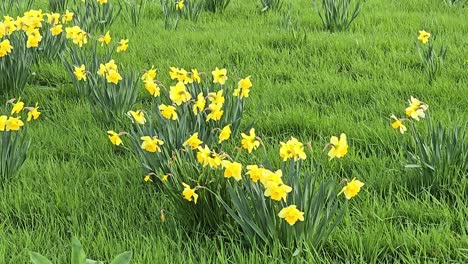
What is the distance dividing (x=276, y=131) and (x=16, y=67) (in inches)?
66.1

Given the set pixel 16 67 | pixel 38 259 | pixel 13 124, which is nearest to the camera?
pixel 38 259

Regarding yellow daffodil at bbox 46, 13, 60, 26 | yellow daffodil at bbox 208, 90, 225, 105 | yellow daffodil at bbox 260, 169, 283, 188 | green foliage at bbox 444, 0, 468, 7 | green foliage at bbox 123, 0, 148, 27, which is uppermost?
yellow daffodil at bbox 46, 13, 60, 26

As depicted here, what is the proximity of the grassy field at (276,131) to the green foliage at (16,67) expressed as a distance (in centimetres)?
13

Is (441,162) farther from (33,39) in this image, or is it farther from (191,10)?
(191,10)

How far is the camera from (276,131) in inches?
137

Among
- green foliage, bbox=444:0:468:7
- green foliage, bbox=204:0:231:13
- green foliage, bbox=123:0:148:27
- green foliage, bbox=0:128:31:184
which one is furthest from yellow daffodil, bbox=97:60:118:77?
green foliage, bbox=444:0:468:7

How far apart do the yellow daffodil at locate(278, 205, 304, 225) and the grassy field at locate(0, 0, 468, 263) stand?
0.60 feet

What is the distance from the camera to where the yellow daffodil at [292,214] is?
2021 millimetres

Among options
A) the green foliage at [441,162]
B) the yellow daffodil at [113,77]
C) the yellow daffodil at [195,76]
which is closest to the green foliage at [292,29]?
the yellow daffodil at [195,76]

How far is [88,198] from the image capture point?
107 inches

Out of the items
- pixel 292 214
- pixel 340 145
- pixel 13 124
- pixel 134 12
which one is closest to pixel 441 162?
pixel 340 145

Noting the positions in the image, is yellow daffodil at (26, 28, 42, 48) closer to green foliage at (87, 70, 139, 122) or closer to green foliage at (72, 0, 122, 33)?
green foliage at (87, 70, 139, 122)

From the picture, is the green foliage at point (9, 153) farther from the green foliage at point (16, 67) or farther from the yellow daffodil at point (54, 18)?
the yellow daffodil at point (54, 18)

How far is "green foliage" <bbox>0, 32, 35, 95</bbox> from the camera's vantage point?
12.9ft
